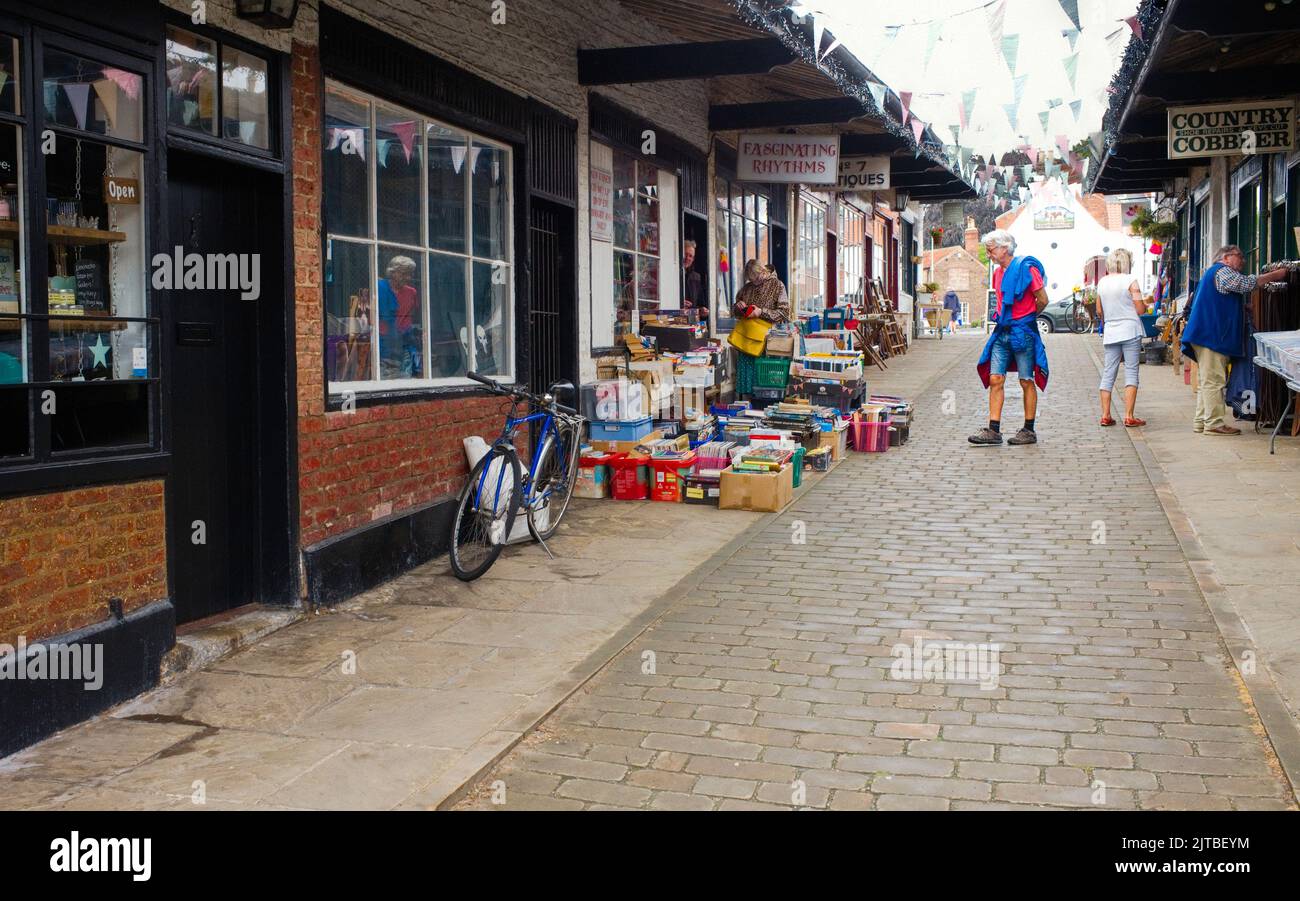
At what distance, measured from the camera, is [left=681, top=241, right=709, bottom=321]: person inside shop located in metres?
13.5

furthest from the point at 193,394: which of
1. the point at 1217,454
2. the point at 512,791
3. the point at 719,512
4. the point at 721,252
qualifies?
the point at 721,252

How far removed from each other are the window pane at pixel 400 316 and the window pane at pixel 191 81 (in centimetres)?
167

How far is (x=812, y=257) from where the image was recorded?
2138cm

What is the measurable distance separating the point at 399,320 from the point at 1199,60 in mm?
9241

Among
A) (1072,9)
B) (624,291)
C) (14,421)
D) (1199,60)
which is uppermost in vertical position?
(1199,60)

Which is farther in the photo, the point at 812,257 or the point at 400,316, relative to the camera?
the point at 812,257

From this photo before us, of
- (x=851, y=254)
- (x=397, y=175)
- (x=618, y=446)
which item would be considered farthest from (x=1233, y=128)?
(x=851, y=254)

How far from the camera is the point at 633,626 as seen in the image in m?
6.11

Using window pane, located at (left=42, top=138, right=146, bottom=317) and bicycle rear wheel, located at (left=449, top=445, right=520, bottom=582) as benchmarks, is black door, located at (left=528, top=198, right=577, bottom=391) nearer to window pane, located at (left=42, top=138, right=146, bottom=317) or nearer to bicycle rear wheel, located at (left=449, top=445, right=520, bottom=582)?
bicycle rear wheel, located at (left=449, top=445, right=520, bottom=582)

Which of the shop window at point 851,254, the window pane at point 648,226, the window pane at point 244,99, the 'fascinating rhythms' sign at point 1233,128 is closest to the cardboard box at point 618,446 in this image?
the window pane at point 648,226

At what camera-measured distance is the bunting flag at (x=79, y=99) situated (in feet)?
15.4

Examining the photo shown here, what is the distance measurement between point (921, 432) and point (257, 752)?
10502 millimetres

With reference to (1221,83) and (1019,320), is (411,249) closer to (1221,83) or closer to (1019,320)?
(1019,320)

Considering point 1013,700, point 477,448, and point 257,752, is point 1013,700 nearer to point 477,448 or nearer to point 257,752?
point 257,752
